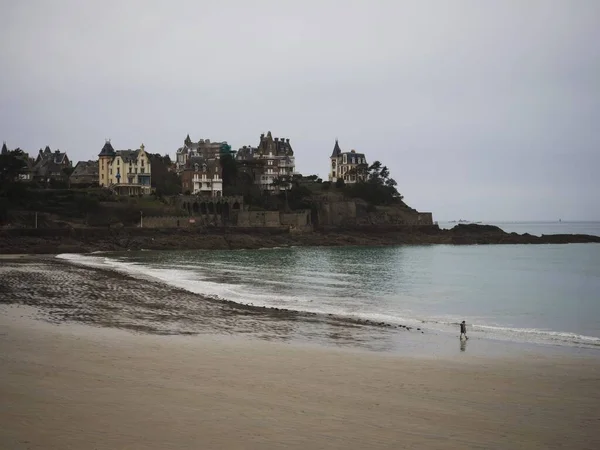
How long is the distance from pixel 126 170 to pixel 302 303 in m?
60.7

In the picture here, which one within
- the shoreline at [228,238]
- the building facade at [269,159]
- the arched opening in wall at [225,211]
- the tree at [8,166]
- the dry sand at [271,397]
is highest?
the building facade at [269,159]

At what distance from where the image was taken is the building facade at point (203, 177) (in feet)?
276

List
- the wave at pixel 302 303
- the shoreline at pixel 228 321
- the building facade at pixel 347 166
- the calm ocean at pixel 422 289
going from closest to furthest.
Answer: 1. the shoreline at pixel 228 321
2. the wave at pixel 302 303
3. the calm ocean at pixel 422 289
4. the building facade at pixel 347 166

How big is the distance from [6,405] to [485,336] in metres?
14.5

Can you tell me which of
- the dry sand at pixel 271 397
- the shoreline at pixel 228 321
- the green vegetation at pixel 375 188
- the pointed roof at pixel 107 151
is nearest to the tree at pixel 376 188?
the green vegetation at pixel 375 188

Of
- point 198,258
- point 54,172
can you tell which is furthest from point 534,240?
point 54,172

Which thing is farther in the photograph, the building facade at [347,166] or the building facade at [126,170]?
the building facade at [347,166]

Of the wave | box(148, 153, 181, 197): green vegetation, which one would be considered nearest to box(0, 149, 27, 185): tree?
box(148, 153, 181, 197): green vegetation

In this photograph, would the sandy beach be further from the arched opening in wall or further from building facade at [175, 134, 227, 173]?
building facade at [175, 134, 227, 173]

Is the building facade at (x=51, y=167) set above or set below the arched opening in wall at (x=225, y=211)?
above

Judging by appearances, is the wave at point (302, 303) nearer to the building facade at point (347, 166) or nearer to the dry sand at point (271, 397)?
the dry sand at point (271, 397)

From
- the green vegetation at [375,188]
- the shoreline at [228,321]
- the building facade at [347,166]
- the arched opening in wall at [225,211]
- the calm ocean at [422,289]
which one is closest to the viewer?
the shoreline at [228,321]

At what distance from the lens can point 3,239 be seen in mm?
55469

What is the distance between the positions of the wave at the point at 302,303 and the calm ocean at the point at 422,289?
4 cm
